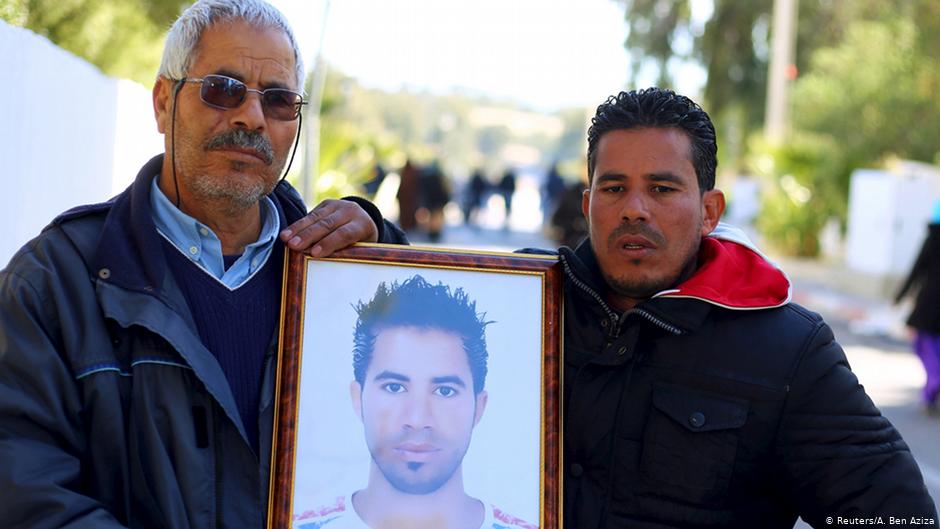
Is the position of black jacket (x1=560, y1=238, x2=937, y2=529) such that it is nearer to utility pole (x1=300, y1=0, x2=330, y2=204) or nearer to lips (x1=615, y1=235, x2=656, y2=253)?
lips (x1=615, y1=235, x2=656, y2=253)

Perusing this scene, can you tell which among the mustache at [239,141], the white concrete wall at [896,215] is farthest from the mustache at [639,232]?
the white concrete wall at [896,215]

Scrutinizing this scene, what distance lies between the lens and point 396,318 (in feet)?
8.84

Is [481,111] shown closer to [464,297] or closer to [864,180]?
[864,180]

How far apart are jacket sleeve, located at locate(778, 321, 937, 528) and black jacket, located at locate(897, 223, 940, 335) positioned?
8.07m

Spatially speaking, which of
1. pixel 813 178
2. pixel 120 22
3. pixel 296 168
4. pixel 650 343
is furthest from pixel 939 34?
pixel 650 343

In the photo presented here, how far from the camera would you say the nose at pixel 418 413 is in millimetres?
2611

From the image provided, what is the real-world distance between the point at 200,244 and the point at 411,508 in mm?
→ 796

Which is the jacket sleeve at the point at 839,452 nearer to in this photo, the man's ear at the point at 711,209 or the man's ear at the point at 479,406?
the man's ear at the point at 711,209

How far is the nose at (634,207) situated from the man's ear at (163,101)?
110 centimetres

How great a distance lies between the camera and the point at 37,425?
2266mm

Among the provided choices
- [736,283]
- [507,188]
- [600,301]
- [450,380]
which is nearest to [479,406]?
[450,380]

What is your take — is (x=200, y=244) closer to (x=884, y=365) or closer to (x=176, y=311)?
(x=176, y=311)

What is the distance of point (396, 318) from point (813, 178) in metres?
21.2

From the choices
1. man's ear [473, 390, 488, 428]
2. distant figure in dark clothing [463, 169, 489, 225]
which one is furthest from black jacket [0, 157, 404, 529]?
distant figure in dark clothing [463, 169, 489, 225]
